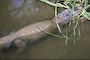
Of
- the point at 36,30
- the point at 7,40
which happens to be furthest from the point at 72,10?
the point at 7,40

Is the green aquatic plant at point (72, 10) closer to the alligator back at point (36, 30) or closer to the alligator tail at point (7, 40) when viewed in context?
the alligator back at point (36, 30)

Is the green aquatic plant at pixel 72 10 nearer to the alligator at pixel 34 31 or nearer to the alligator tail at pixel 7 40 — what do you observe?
the alligator at pixel 34 31

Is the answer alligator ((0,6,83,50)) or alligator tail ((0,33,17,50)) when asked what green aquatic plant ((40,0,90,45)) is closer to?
alligator ((0,6,83,50))

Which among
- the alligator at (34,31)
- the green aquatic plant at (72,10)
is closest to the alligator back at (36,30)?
the alligator at (34,31)

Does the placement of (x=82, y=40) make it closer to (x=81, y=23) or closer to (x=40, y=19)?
(x=81, y=23)

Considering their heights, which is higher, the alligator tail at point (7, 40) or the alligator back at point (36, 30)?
the alligator back at point (36, 30)

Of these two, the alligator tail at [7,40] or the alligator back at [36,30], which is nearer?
the alligator tail at [7,40]

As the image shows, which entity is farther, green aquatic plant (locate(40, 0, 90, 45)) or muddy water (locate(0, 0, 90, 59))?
green aquatic plant (locate(40, 0, 90, 45))

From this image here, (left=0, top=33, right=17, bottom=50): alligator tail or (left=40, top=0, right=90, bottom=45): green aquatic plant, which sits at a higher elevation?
(left=40, top=0, right=90, bottom=45): green aquatic plant

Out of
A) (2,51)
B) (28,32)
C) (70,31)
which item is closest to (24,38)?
(28,32)

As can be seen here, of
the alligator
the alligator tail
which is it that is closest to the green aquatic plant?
the alligator
